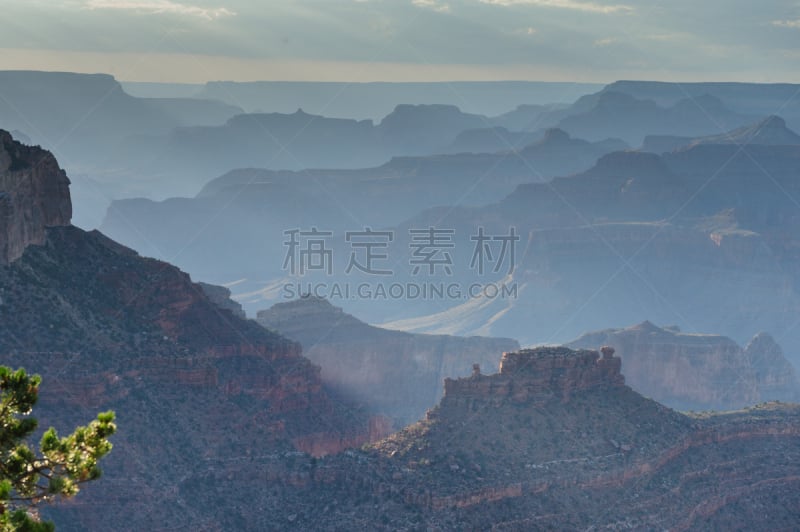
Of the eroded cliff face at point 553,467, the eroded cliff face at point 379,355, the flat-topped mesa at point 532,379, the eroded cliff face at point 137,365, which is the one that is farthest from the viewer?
the eroded cliff face at point 379,355

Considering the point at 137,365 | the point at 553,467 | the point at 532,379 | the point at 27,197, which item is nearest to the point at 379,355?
the point at 532,379

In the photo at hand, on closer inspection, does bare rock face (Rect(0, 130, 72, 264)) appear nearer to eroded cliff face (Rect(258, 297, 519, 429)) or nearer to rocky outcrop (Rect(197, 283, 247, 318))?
rocky outcrop (Rect(197, 283, 247, 318))

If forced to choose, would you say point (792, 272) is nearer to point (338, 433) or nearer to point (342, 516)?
point (338, 433)

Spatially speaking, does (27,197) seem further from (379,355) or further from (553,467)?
(379,355)

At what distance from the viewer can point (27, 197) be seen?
67.7 m

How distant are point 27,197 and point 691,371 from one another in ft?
227

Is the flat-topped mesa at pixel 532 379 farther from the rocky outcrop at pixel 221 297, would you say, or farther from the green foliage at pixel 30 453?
the green foliage at pixel 30 453

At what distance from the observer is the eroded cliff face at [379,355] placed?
367ft

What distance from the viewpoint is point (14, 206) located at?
65.2 m

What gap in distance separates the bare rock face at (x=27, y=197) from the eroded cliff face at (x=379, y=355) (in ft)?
122

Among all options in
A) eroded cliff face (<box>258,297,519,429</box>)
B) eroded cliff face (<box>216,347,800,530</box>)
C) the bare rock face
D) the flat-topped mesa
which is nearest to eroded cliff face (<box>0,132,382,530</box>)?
the bare rock face

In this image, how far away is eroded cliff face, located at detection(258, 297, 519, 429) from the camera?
367 feet

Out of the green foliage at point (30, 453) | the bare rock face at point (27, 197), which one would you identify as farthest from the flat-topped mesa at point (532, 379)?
the green foliage at point (30, 453)

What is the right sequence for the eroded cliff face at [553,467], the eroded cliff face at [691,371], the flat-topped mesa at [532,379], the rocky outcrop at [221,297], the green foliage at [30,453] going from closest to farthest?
the green foliage at [30,453] < the eroded cliff face at [553,467] < the flat-topped mesa at [532,379] < the rocky outcrop at [221,297] < the eroded cliff face at [691,371]
